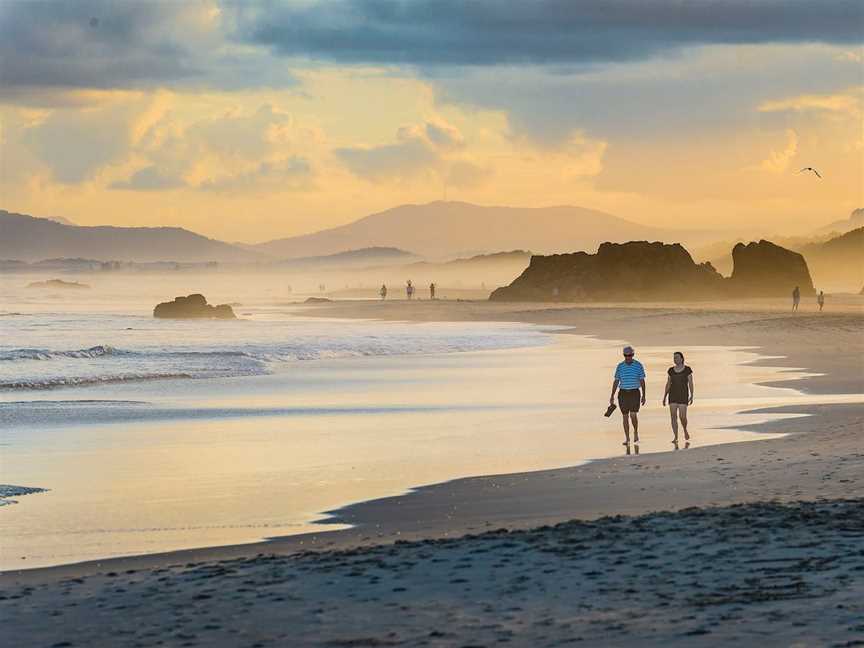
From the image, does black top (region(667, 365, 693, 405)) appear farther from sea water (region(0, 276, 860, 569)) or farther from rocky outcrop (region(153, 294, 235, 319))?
rocky outcrop (region(153, 294, 235, 319))

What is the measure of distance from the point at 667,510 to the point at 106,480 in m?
7.51

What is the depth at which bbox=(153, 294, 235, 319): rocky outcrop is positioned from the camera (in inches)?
3374

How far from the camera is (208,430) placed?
23.2 meters

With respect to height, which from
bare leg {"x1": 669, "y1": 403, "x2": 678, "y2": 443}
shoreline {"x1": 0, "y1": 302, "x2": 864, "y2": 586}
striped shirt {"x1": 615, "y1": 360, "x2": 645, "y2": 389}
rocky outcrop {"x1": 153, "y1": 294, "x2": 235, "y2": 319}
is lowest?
shoreline {"x1": 0, "y1": 302, "x2": 864, "y2": 586}

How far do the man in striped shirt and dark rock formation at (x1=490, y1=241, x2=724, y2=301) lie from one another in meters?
100

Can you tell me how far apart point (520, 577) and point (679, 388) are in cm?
1155

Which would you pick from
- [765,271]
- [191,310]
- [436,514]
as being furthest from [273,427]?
[765,271]

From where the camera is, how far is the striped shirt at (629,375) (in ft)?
72.0

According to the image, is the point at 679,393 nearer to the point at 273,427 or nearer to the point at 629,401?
the point at 629,401

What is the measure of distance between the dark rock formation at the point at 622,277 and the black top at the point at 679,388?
100471mm

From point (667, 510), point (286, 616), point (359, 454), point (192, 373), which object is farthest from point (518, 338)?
point (286, 616)

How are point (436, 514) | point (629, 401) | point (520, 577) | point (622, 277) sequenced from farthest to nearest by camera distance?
point (622, 277)
point (629, 401)
point (436, 514)
point (520, 577)

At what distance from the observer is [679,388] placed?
21516 mm

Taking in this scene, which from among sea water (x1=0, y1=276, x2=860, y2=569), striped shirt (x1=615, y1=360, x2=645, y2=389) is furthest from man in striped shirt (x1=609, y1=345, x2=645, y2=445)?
sea water (x1=0, y1=276, x2=860, y2=569)
